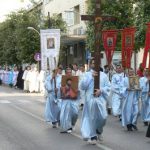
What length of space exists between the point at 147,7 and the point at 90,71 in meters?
9.74

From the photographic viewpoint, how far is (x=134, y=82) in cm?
1522

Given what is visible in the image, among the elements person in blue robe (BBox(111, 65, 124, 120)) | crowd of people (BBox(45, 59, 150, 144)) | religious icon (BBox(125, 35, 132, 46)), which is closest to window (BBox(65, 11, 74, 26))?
religious icon (BBox(125, 35, 132, 46))

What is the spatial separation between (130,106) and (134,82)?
2.07ft

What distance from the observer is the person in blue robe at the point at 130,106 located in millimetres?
15023

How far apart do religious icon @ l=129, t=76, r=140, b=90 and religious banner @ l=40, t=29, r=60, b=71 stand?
3645 mm

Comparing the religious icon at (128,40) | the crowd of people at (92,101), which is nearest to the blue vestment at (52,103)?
the crowd of people at (92,101)

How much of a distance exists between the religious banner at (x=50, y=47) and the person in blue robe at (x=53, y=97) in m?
2.24

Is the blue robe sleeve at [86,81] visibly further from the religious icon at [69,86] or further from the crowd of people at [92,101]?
the religious icon at [69,86]

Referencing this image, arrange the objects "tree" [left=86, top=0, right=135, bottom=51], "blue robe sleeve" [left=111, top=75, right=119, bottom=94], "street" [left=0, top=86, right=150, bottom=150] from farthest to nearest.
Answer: "tree" [left=86, top=0, right=135, bottom=51] < "blue robe sleeve" [left=111, top=75, right=119, bottom=94] < "street" [left=0, top=86, right=150, bottom=150]

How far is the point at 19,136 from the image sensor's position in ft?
44.5

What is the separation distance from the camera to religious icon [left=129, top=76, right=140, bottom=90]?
1512 centimetres

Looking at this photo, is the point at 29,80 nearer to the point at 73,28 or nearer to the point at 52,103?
the point at 73,28

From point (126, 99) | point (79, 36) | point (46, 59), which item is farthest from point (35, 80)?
point (126, 99)

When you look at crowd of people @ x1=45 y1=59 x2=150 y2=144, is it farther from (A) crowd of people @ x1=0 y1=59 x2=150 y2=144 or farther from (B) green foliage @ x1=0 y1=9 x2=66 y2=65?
(B) green foliage @ x1=0 y1=9 x2=66 y2=65
